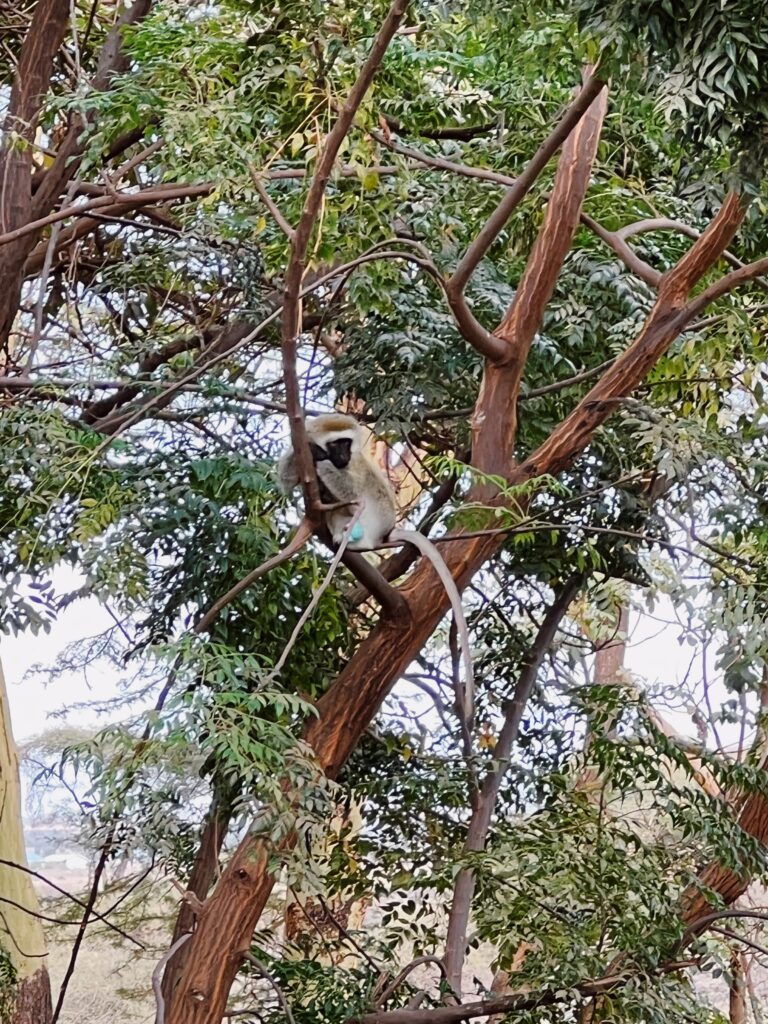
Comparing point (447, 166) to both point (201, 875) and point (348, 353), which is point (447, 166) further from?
point (201, 875)

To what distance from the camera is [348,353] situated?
323cm

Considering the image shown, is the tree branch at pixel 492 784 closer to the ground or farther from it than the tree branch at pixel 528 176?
closer to the ground

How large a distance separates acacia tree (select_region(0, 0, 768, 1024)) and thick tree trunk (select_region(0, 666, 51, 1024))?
788 millimetres

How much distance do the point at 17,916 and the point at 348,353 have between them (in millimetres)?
2267

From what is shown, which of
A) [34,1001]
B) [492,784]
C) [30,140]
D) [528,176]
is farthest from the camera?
[34,1001]

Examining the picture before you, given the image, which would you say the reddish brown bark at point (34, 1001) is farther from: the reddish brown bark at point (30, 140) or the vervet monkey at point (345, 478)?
the reddish brown bark at point (30, 140)

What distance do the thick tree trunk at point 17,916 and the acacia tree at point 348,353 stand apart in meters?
0.79

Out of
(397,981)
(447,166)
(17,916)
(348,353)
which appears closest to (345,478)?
(348,353)

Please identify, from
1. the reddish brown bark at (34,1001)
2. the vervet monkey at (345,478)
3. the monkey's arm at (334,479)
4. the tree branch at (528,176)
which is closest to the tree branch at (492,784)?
the vervet monkey at (345,478)

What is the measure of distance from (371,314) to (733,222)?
1085 mm

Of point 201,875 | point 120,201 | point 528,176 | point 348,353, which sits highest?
point 120,201

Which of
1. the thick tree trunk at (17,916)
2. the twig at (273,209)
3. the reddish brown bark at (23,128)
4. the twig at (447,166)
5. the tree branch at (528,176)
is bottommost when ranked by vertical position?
the thick tree trunk at (17,916)

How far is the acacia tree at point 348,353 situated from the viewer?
2381mm

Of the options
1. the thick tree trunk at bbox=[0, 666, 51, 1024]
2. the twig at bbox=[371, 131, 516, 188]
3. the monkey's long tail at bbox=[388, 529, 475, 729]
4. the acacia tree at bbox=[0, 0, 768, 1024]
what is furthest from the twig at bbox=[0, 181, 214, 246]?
the thick tree trunk at bbox=[0, 666, 51, 1024]
